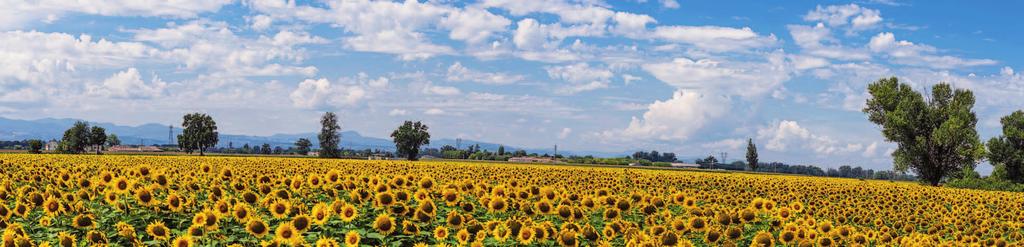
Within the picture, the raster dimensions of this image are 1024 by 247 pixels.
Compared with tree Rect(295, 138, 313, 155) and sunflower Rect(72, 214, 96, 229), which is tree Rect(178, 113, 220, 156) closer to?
tree Rect(295, 138, 313, 155)

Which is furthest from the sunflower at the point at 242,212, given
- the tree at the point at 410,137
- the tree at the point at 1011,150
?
the tree at the point at 410,137

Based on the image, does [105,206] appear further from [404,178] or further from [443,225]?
[443,225]

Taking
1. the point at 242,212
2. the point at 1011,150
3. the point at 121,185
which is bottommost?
the point at 242,212

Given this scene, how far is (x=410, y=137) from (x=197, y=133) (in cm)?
3607

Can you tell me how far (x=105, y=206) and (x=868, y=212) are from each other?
15255 mm

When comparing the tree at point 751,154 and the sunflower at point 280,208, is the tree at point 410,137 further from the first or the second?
the sunflower at point 280,208

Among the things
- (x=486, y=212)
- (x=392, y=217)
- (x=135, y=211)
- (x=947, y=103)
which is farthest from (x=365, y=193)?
(x=947, y=103)

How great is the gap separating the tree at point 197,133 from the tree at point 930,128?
102 metres

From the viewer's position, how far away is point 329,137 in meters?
140

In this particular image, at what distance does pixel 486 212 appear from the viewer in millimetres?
11414

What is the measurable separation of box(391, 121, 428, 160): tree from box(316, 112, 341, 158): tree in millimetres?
16339

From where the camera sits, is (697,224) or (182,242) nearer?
(182,242)

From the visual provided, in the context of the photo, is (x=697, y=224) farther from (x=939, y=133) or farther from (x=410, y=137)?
(x=410, y=137)

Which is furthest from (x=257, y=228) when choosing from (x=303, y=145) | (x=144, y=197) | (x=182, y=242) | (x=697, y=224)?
(x=303, y=145)
